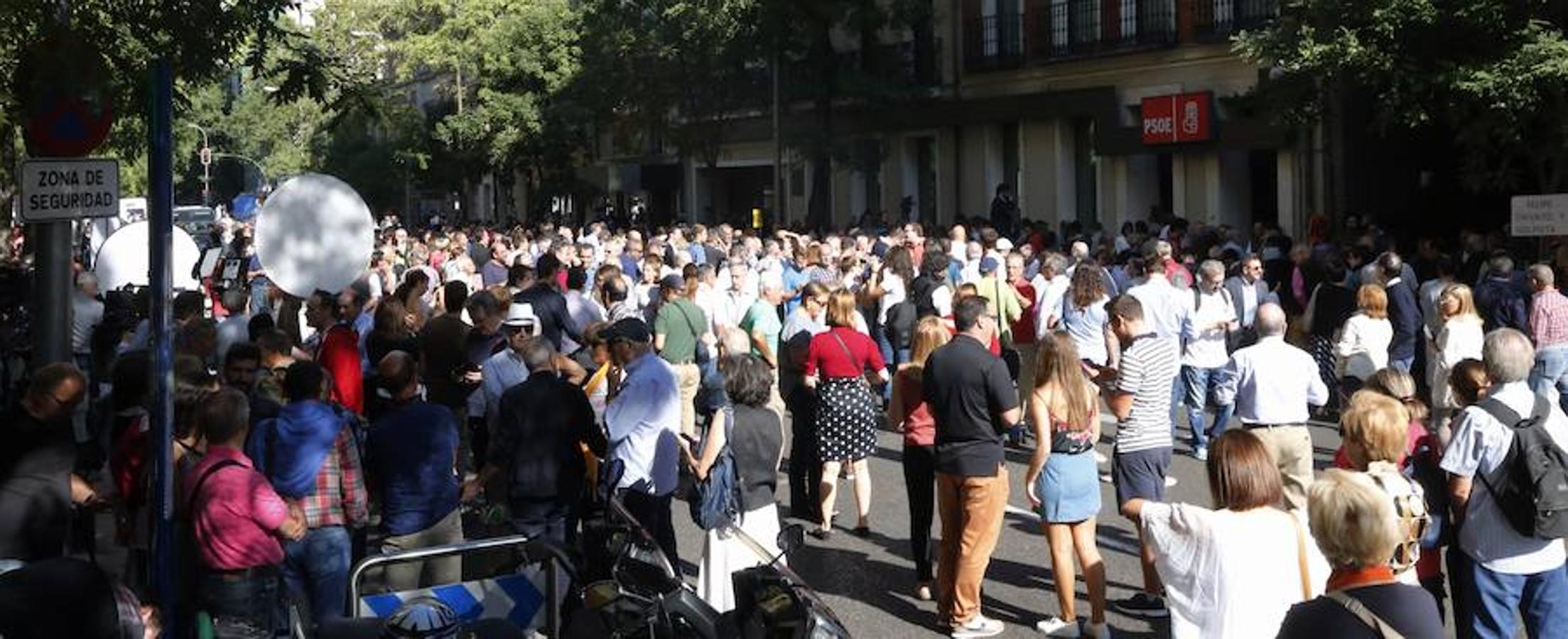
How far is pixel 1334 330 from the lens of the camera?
51.7 feet

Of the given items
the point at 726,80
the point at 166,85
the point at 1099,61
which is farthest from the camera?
the point at 726,80

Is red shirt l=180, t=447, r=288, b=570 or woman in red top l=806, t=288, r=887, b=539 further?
woman in red top l=806, t=288, r=887, b=539

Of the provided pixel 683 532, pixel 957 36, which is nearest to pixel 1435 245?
pixel 683 532

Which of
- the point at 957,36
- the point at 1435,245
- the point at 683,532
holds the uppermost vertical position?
the point at 957,36

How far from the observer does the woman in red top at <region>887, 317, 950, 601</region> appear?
9.92 metres

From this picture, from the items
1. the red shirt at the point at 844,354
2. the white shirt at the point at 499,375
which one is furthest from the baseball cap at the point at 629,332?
the red shirt at the point at 844,354

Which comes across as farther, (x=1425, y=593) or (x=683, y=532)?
(x=683, y=532)

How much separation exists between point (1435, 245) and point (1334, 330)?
391 centimetres

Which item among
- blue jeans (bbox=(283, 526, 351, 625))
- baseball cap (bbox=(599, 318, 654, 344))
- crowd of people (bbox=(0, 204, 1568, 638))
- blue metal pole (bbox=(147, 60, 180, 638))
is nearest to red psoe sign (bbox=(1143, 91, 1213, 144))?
crowd of people (bbox=(0, 204, 1568, 638))

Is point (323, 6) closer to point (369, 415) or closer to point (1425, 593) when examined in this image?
point (369, 415)

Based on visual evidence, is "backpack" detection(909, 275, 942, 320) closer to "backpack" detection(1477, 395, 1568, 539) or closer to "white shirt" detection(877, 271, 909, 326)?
"white shirt" detection(877, 271, 909, 326)

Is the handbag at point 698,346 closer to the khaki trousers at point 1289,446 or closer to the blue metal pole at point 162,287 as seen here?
the khaki trousers at point 1289,446

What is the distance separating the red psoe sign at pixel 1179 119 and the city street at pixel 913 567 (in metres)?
16.0

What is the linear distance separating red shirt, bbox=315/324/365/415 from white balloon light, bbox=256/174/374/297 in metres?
1.43
